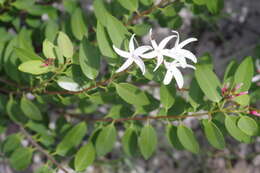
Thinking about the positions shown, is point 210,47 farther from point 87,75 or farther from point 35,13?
point 87,75

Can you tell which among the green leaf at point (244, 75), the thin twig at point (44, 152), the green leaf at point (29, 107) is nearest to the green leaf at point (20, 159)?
the thin twig at point (44, 152)

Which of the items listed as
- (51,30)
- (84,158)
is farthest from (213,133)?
(51,30)

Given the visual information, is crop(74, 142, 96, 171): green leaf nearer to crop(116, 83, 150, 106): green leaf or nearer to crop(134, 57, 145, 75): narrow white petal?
crop(116, 83, 150, 106): green leaf

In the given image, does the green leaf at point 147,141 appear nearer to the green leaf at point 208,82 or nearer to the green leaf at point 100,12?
the green leaf at point 208,82

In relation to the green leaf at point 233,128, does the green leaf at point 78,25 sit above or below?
above

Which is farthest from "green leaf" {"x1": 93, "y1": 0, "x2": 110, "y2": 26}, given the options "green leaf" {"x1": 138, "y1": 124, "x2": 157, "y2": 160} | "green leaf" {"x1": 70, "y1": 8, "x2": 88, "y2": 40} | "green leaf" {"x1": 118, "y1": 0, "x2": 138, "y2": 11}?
"green leaf" {"x1": 138, "y1": 124, "x2": 157, "y2": 160}

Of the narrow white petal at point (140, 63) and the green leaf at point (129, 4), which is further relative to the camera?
the green leaf at point (129, 4)

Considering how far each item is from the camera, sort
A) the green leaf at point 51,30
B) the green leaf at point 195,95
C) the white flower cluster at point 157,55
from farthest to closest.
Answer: the green leaf at point 51,30 → the green leaf at point 195,95 → the white flower cluster at point 157,55
